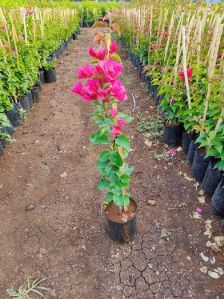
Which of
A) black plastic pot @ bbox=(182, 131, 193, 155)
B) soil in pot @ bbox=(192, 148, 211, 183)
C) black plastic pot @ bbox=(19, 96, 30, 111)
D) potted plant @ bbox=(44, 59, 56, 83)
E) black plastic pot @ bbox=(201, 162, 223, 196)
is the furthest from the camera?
potted plant @ bbox=(44, 59, 56, 83)

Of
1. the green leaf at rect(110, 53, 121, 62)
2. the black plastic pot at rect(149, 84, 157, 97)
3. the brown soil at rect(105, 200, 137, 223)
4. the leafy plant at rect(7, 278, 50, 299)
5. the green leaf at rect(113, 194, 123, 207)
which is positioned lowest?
the leafy plant at rect(7, 278, 50, 299)

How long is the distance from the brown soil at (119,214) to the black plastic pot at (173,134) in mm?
1366

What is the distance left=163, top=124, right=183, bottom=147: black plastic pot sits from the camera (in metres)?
3.04

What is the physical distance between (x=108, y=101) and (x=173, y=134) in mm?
1831

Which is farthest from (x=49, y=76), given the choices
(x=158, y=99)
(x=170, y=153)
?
(x=170, y=153)

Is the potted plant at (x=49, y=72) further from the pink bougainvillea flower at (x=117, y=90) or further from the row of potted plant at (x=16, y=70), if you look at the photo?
the pink bougainvillea flower at (x=117, y=90)

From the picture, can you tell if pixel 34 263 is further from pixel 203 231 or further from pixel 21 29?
pixel 21 29

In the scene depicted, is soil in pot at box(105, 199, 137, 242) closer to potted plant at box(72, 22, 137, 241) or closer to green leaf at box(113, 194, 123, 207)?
potted plant at box(72, 22, 137, 241)

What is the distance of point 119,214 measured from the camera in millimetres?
1965

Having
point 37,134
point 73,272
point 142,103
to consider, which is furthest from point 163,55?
point 73,272

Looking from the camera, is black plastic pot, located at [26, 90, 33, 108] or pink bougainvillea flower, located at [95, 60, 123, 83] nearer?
pink bougainvillea flower, located at [95, 60, 123, 83]

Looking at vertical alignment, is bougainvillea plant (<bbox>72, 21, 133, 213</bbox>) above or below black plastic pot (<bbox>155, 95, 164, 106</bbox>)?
above

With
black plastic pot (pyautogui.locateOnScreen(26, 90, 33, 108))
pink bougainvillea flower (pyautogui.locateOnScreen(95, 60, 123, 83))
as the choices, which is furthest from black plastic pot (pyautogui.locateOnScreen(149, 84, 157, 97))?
pink bougainvillea flower (pyautogui.locateOnScreen(95, 60, 123, 83))

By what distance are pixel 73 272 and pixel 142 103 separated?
10.8 feet
